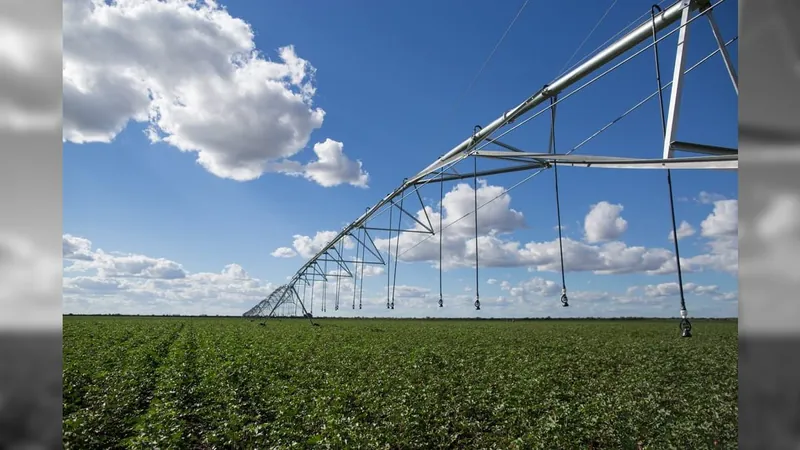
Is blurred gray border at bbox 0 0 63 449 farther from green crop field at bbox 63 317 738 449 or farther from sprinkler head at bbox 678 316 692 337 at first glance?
green crop field at bbox 63 317 738 449

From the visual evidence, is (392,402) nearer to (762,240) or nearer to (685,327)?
(685,327)

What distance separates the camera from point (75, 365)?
60.0ft

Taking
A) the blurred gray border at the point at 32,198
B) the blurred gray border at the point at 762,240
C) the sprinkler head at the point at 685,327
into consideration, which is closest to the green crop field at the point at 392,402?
the sprinkler head at the point at 685,327

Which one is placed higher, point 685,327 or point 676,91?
point 676,91

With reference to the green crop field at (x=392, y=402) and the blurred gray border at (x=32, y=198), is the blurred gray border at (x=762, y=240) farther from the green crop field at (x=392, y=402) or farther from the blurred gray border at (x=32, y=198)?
the green crop field at (x=392, y=402)

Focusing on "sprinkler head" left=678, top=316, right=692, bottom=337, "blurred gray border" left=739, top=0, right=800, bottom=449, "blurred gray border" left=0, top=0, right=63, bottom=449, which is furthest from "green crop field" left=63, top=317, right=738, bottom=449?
"blurred gray border" left=739, top=0, right=800, bottom=449

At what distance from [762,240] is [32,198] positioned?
16.0ft

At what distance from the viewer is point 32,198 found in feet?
12.5

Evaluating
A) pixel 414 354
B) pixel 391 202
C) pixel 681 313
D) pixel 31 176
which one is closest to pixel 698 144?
pixel 681 313

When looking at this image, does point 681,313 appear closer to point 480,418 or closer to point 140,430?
point 480,418

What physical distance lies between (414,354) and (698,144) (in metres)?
19.3

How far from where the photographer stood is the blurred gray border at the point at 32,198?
3591 millimetres

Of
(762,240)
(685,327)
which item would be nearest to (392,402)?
(685,327)

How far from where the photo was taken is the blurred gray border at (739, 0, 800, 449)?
2910 mm
